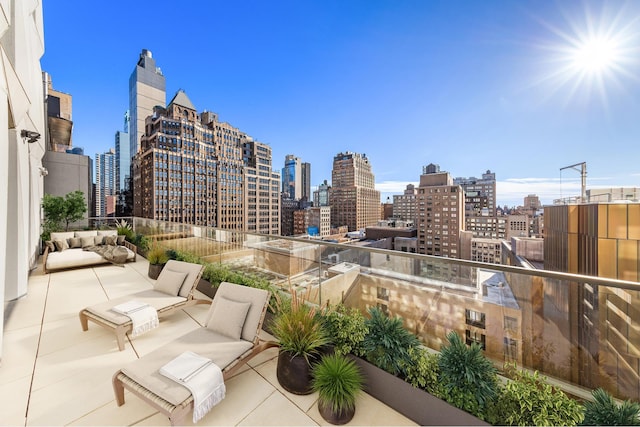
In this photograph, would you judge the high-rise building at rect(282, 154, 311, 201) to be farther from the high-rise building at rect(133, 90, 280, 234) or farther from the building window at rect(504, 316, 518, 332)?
the building window at rect(504, 316, 518, 332)

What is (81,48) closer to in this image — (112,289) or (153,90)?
(112,289)

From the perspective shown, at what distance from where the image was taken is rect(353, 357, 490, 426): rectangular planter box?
5.85 ft

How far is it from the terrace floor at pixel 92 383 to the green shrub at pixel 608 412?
119 centimetres

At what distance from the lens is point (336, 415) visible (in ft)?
6.31

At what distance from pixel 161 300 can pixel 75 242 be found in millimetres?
6485

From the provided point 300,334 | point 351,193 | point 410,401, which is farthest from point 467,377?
point 351,193

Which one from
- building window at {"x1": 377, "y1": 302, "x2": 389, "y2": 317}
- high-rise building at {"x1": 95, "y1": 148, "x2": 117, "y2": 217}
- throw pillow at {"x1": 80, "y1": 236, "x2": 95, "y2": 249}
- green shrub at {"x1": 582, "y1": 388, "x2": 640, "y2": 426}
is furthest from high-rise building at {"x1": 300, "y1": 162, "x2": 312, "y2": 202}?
green shrub at {"x1": 582, "y1": 388, "x2": 640, "y2": 426}

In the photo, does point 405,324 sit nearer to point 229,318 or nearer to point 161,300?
point 229,318

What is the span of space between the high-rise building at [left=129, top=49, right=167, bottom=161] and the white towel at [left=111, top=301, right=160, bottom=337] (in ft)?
319

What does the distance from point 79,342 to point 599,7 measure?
27.8 metres

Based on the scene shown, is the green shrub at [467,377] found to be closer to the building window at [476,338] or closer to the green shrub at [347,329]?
the building window at [476,338]

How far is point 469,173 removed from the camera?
342 feet

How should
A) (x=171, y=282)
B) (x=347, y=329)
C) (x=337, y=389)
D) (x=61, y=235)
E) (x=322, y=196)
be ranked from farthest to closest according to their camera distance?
(x=322, y=196) < (x=61, y=235) < (x=171, y=282) < (x=347, y=329) < (x=337, y=389)

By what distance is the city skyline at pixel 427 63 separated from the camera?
14.7m
